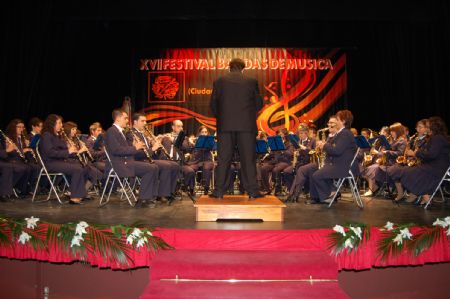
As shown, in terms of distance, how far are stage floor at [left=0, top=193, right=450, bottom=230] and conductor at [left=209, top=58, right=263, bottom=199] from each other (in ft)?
2.24

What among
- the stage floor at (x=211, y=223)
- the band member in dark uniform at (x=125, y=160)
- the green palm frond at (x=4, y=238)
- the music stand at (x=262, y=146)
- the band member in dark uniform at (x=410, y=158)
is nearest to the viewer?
the green palm frond at (x=4, y=238)

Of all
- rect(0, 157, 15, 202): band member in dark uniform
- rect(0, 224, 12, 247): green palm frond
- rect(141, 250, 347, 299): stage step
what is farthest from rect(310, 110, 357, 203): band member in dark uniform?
rect(0, 157, 15, 202): band member in dark uniform

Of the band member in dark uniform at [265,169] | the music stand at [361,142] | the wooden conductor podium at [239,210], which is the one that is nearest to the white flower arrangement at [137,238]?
the wooden conductor podium at [239,210]

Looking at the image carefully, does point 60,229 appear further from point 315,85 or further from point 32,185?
point 315,85

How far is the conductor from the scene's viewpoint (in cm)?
513

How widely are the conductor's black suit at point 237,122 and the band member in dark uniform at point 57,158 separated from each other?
2.84 metres

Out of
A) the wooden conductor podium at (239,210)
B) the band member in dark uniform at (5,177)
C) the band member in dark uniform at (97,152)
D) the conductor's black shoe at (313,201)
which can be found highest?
the band member in dark uniform at (97,152)

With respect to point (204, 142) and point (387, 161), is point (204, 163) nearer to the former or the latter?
point (204, 142)

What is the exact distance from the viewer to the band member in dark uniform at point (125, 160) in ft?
20.6

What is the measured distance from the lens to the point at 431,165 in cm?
671

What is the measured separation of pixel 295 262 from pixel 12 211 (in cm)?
429

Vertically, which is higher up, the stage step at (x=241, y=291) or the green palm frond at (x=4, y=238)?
the green palm frond at (x=4, y=238)

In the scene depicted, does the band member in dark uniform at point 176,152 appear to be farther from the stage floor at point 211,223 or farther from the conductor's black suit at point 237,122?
the conductor's black suit at point 237,122

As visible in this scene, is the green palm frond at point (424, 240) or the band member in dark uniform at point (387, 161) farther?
the band member in dark uniform at point (387, 161)
